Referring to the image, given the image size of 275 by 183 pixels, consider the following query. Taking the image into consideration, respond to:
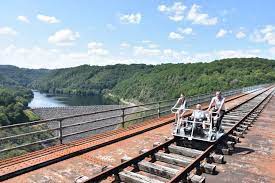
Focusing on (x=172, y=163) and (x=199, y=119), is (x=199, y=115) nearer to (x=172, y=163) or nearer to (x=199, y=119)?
(x=199, y=119)

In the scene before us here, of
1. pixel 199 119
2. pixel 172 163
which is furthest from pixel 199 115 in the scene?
pixel 172 163

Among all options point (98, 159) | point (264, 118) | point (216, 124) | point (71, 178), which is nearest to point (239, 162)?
point (216, 124)

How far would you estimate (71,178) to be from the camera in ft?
24.3

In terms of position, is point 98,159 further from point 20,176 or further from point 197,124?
point 197,124

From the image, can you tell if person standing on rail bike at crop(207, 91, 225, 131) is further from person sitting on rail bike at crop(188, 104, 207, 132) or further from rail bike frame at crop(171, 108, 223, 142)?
person sitting on rail bike at crop(188, 104, 207, 132)

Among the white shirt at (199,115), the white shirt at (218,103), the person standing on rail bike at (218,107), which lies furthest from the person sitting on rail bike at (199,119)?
the white shirt at (218,103)

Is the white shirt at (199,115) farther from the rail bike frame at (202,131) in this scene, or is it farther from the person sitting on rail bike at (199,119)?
the rail bike frame at (202,131)

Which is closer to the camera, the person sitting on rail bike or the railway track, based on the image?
the railway track

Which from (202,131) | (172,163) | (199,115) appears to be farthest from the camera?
(199,115)

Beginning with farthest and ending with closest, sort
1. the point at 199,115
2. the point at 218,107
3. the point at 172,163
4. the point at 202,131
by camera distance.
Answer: the point at 218,107
the point at 199,115
the point at 202,131
the point at 172,163

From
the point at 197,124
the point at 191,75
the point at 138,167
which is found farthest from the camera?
the point at 191,75

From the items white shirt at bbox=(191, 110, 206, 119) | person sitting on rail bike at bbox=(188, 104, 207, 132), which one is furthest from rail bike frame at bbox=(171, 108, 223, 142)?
white shirt at bbox=(191, 110, 206, 119)

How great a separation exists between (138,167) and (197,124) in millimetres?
3195

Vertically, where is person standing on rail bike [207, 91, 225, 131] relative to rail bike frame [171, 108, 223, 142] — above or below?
above
